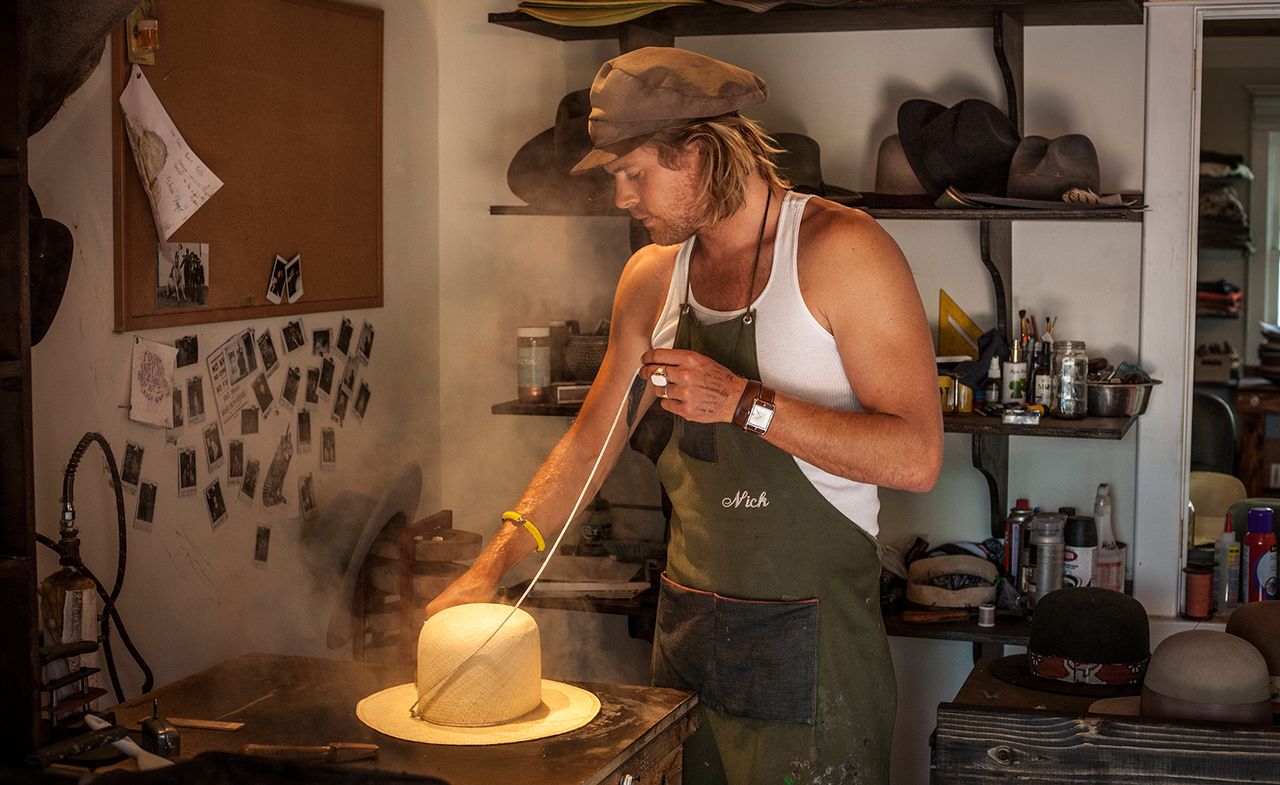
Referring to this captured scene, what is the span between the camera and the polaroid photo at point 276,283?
116 inches

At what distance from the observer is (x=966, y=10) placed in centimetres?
313

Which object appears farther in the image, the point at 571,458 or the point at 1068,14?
the point at 1068,14

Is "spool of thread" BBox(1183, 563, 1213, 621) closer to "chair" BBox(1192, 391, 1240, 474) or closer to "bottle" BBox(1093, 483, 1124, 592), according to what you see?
"bottle" BBox(1093, 483, 1124, 592)

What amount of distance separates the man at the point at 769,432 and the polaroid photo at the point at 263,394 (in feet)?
2.78

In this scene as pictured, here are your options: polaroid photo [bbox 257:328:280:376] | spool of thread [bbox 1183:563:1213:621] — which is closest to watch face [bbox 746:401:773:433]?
polaroid photo [bbox 257:328:280:376]

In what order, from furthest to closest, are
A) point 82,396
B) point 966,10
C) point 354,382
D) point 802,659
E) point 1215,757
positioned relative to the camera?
point 354,382 < point 966,10 < point 82,396 < point 802,659 < point 1215,757

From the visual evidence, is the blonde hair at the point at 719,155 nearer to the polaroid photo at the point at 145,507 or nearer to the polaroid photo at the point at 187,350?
the polaroid photo at the point at 187,350

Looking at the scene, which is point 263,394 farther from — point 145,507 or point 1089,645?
point 1089,645

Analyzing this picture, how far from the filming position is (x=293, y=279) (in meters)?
3.04

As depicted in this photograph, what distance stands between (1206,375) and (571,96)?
333 cm

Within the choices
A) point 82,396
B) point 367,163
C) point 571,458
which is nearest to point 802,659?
point 571,458

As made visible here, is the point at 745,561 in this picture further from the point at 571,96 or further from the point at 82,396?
the point at 571,96

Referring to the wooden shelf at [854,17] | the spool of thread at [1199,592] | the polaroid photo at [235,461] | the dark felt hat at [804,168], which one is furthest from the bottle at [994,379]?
the polaroid photo at [235,461]

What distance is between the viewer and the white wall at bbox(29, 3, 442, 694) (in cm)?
235
